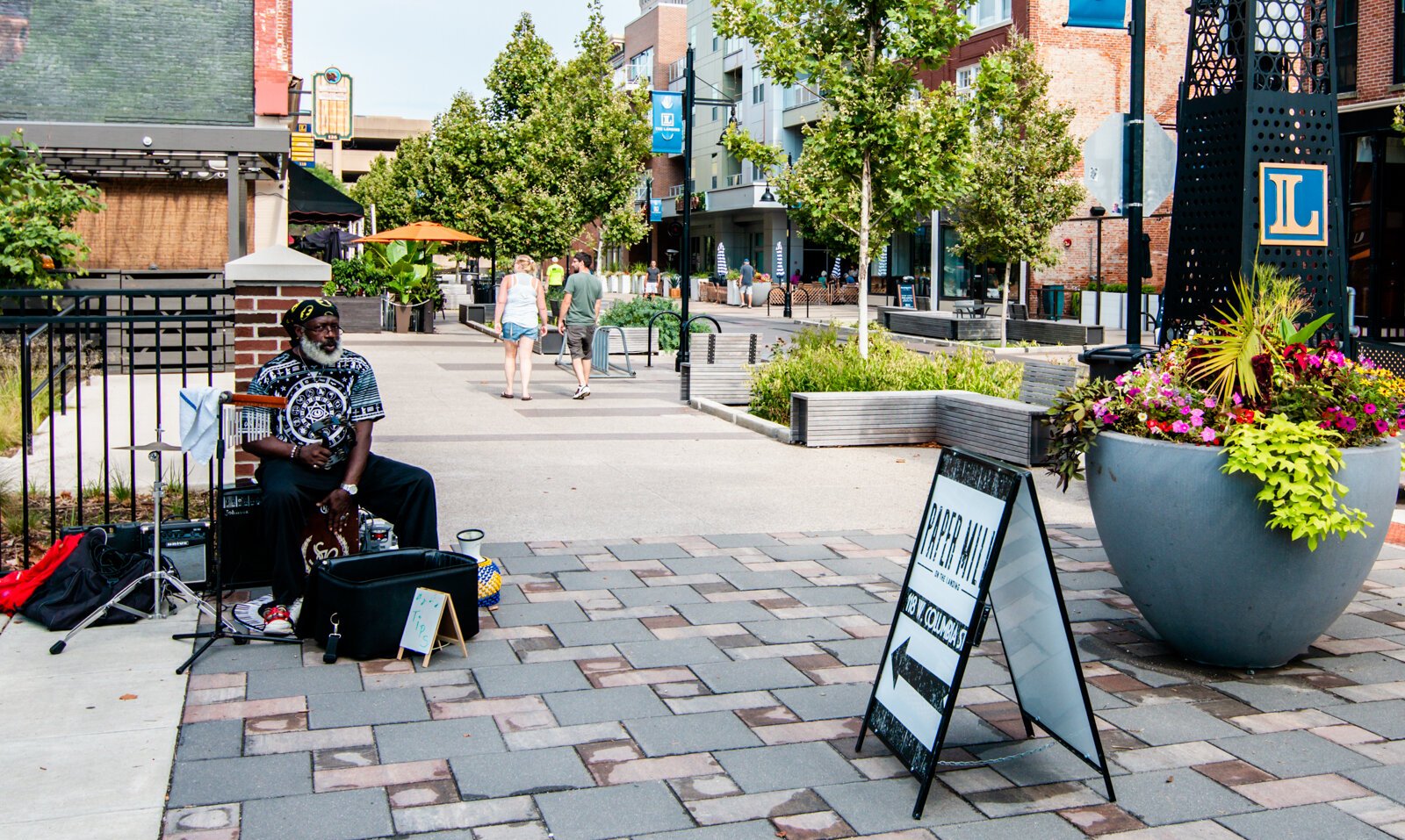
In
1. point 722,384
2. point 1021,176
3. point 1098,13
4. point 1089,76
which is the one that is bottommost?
point 722,384

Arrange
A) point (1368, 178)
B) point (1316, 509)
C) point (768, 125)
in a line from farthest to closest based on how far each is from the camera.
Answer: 1. point (768, 125)
2. point (1368, 178)
3. point (1316, 509)

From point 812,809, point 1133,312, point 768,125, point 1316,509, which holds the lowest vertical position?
point 812,809

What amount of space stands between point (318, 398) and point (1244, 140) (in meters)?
5.20

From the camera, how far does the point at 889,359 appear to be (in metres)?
13.5

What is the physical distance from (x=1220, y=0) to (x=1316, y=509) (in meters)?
3.94

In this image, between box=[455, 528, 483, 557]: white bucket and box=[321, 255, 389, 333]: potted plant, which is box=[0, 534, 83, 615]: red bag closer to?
box=[455, 528, 483, 557]: white bucket

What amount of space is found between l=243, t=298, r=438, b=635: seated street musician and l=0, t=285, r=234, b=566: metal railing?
512mm

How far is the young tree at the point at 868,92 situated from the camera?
14.8 meters

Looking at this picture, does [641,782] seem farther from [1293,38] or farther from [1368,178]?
[1368,178]

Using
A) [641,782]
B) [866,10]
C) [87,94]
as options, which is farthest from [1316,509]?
[87,94]

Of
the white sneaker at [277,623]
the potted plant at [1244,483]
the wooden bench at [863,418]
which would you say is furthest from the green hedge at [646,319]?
the potted plant at [1244,483]

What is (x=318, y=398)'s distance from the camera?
6383 millimetres

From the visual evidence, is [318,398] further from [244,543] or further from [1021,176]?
[1021,176]

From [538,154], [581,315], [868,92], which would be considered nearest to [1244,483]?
[868,92]
